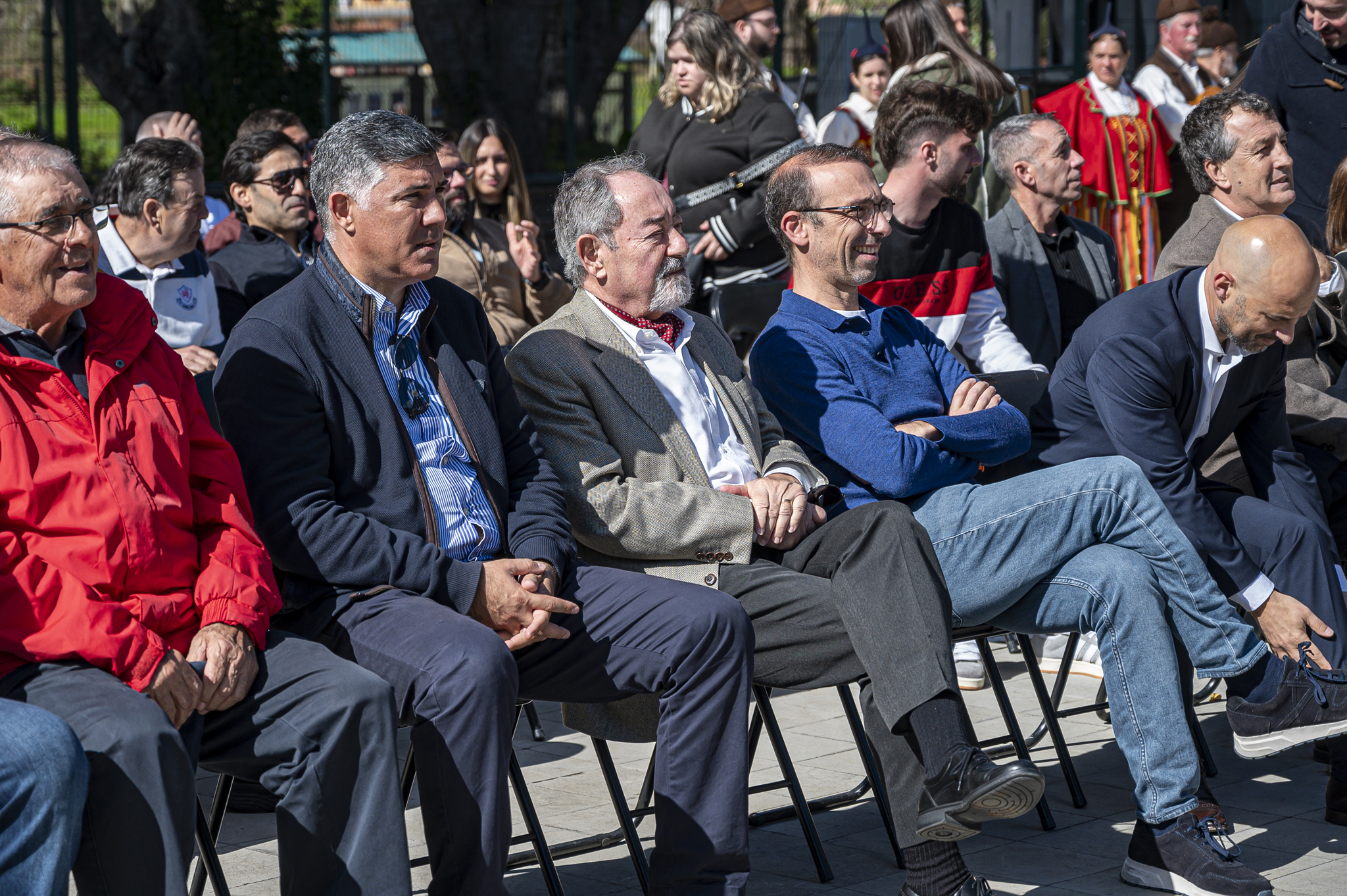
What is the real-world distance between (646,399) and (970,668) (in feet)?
7.32

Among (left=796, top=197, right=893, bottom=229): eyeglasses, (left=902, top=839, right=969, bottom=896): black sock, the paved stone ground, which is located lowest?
the paved stone ground

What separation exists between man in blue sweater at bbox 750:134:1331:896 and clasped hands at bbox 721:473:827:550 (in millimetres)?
273

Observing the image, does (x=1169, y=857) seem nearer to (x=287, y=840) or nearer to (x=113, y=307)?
(x=287, y=840)

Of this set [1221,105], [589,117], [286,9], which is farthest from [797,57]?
[1221,105]

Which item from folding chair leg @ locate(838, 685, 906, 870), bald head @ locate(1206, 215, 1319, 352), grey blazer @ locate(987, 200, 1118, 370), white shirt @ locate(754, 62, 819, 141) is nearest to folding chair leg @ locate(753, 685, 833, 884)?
folding chair leg @ locate(838, 685, 906, 870)

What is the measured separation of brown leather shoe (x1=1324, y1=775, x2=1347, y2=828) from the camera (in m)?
4.25

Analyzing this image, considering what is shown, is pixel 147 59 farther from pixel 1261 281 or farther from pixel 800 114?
pixel 1261 281

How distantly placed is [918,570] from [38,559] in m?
1.92

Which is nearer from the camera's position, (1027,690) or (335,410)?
(335,410)

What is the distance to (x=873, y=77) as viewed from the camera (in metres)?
9.18

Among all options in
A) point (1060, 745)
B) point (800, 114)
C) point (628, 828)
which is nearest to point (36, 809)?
point (628, 828)

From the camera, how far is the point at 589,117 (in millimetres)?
12992

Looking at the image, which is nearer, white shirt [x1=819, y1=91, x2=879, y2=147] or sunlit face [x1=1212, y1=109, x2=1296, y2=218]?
sunlit face [x1=1212, y1=109, x2=1296, y2=218]

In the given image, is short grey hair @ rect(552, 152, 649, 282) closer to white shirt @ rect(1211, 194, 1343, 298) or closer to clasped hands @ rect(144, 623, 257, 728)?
clasped hands @ rect(144, 623, 257, 728)
